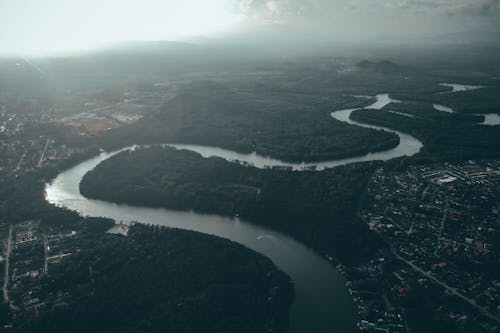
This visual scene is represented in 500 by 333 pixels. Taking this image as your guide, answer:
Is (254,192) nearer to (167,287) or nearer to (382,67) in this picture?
(167,287)

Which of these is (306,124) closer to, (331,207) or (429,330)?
(331,207)

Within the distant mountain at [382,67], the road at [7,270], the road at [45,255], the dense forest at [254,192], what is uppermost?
the distant mountain at [382,67]

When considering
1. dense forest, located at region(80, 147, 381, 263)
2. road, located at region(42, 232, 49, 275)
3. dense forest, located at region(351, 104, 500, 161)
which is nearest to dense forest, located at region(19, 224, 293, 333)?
road, located at region(42, 232, 49, 275)

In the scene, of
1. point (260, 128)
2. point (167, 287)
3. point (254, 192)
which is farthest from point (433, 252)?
point (260, 128)

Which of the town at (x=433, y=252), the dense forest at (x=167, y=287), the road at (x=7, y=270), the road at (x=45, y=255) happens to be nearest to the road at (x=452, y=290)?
the town at (x=433, y=252)

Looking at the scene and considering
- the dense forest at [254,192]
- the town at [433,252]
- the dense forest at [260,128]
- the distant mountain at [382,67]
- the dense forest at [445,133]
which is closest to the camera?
the town at [433,252]

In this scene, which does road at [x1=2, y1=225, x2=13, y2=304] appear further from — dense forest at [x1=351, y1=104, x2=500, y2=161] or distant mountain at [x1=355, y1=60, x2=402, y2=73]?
distant mountain at [x1=355, y1=60, x2=402, y2=73]

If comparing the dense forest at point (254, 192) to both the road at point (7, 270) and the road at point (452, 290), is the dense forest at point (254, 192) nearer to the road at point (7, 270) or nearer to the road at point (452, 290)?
the road at point (452, 290)

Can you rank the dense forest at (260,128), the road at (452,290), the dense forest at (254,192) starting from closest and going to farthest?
the road at (452,290) → the dense forest at (254,192) → the dense forest at (260,128)
